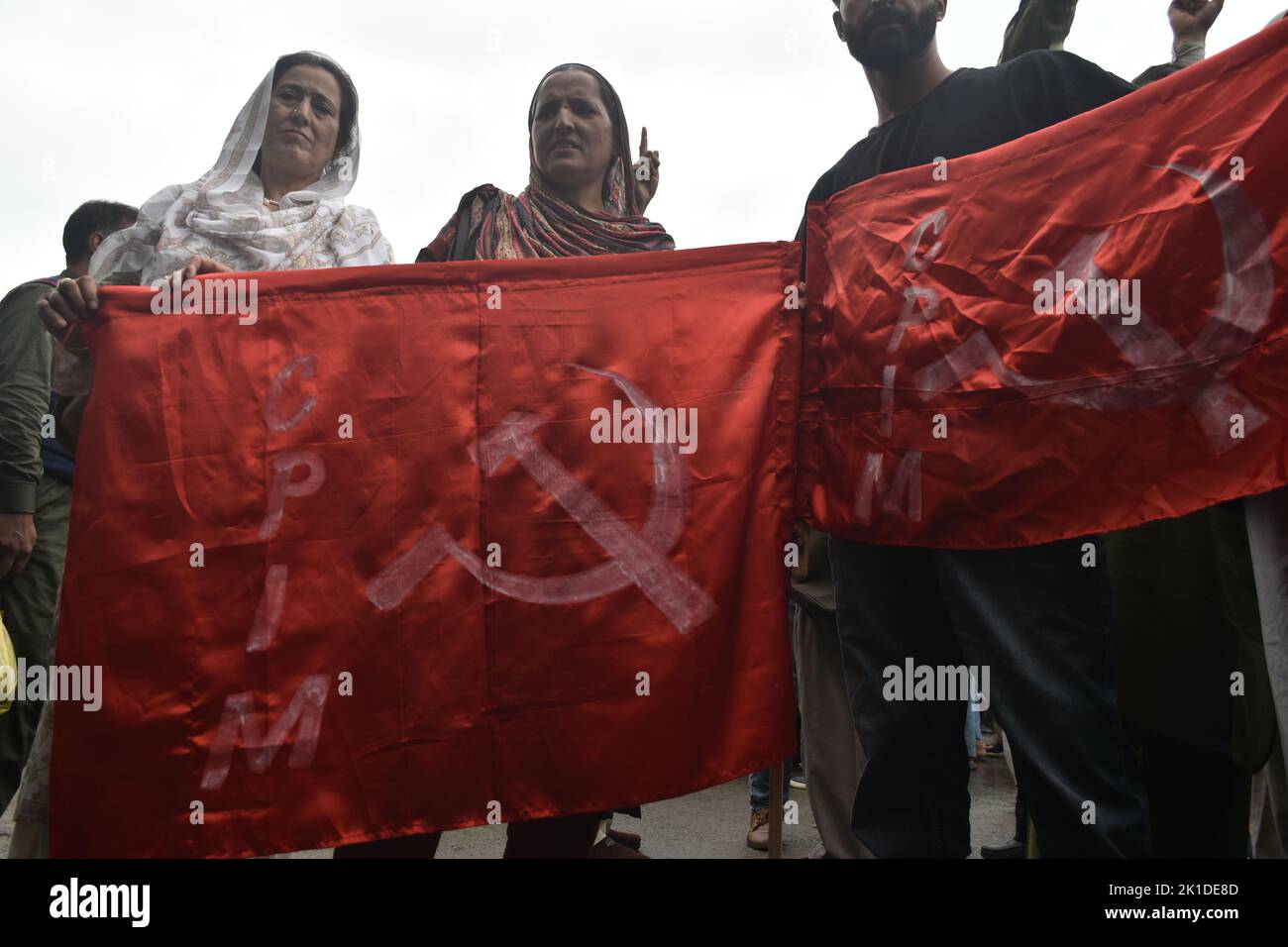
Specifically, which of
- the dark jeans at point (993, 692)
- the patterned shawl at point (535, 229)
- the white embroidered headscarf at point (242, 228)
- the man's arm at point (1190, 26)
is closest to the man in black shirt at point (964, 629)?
the dark jeans at point (993, 692)

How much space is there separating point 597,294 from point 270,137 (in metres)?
1.15

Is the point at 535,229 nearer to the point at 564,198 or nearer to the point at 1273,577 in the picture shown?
the point at 564,198

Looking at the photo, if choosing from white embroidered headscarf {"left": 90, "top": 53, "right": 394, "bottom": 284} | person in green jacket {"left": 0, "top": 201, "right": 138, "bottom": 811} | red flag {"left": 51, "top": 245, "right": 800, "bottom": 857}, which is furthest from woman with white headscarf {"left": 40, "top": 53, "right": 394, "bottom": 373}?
person in green jacket {"left": 0, "top": 201, "right": 138, "bottom": 811}

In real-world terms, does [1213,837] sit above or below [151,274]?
below

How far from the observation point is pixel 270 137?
8.14 feet

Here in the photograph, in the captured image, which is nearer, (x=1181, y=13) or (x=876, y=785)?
(x=876, y=785)

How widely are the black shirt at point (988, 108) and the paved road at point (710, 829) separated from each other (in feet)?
8.58

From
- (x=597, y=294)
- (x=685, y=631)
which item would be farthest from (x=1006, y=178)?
(x=685, y=631)

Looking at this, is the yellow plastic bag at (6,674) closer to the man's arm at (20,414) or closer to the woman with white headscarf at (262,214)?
the woman with white headscarf at (262,214)

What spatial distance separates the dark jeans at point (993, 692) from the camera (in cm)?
149

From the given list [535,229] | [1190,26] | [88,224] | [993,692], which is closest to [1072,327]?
[993,692]

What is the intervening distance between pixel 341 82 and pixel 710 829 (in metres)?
3.28
